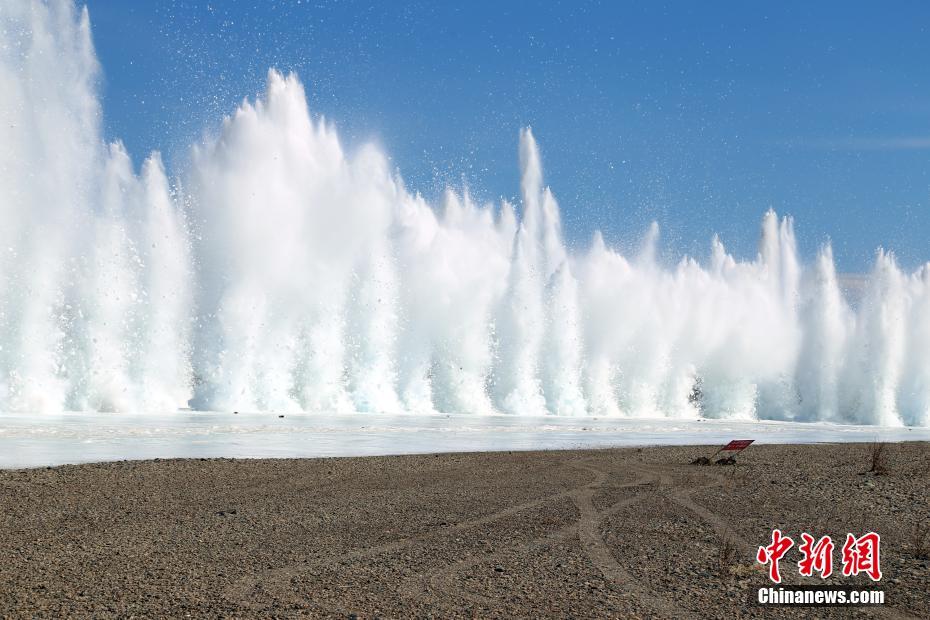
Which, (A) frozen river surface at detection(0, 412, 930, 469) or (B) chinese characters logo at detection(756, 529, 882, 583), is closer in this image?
(B) chinese characters logo at detection(756, 529, 882, 583)

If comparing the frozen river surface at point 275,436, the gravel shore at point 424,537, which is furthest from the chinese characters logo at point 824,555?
the frozen river surface at point 275,436

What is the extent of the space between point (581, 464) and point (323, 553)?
1176cm

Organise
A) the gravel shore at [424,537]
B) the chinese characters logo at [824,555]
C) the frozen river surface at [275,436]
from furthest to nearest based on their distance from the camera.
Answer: the frozen river surface at [275,436], the chinese characters logo at [824,555], the gravel shore at [424,537]

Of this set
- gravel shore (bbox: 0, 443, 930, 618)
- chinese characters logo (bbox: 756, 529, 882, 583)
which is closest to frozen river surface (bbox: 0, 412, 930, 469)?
gravel shore (bbox: 0, 443, 930, 618)

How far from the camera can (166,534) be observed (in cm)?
1150

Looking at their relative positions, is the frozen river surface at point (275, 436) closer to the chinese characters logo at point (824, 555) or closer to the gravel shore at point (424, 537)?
the gravel shore at point (424, 537)

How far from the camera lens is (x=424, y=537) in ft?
38.3

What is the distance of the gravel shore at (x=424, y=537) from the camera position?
8.48 m

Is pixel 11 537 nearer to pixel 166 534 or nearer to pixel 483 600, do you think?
pixel 166 534

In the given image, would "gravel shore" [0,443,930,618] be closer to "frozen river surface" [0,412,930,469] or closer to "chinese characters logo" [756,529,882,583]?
"chinese characters logo" [756,529,882,583]

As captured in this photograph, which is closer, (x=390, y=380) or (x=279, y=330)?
(x=279, y=330)

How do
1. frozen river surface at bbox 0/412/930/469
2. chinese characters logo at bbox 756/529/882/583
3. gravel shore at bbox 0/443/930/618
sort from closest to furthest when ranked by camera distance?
1. gravel shore at bbox 0/443/930/618
2. chinese characters logo at bbox 756/529/882/583
3. frozen river surface at bbox 0/412/930/469

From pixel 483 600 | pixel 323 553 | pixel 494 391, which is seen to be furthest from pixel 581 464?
pixel 494 391

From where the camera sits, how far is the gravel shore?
27.8ft
